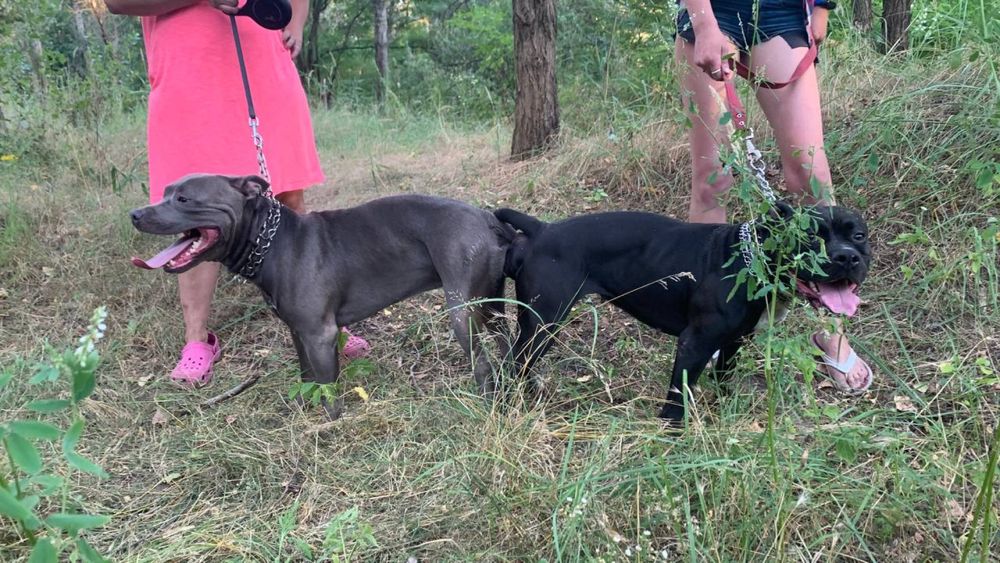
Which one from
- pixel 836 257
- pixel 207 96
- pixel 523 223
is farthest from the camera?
pixel 207 96

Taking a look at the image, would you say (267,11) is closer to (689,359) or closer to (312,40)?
(689,359)

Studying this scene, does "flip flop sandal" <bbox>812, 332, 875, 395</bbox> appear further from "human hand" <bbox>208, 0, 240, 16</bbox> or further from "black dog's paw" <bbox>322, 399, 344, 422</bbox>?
"human hand" <bbox>208, 0, 240, 16</bbox>

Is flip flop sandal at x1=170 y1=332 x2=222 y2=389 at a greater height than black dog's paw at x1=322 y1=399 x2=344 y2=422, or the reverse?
black dog's paw at x1=322 y1=399 x2=344 y2=422

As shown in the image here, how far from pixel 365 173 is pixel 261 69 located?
346 centimetres

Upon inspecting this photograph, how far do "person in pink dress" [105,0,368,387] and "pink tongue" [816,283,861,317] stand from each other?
8.33ft

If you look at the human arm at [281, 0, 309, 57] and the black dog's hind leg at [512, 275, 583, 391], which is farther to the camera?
the human arm at [281, 0, 309, 57]

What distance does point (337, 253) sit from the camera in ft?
11.2

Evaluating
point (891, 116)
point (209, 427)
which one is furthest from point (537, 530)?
point (891, 116)

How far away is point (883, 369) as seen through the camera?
A: 312 cm

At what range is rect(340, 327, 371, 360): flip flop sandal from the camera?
3.96 m

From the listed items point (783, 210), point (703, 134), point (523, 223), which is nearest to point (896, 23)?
point (703, 134)

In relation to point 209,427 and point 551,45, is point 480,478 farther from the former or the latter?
point 551,45

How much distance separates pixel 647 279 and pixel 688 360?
0.39 meters

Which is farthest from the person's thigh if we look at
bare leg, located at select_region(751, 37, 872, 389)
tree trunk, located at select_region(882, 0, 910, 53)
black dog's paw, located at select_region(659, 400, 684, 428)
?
tree trunk, located at select_region(882, 0, 910, 53)
